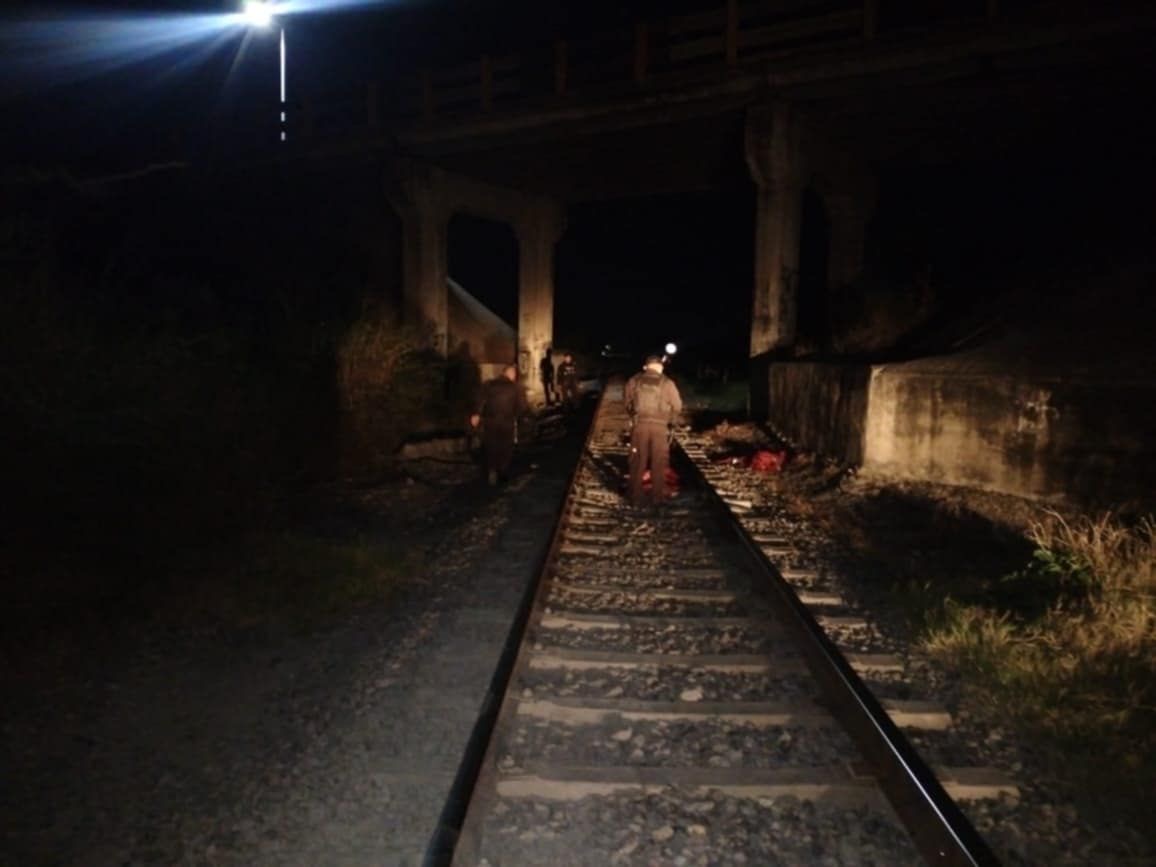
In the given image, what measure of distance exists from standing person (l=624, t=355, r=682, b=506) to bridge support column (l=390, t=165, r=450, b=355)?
13986 millimetres

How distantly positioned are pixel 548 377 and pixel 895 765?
76.3 ft

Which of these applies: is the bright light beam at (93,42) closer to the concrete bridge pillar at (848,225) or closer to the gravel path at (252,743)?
the gravel path at (252,743)

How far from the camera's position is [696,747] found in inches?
147

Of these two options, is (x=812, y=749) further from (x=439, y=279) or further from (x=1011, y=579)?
(x=439, y=279)

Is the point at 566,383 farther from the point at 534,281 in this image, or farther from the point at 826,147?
the point at 826,147

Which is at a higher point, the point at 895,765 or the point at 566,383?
the point at 566,383

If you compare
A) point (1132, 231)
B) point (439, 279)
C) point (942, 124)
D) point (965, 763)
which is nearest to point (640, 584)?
point (965, 763)

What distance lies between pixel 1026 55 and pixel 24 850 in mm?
16583

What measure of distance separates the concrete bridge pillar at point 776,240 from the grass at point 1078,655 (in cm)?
1221

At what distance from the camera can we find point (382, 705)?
13.8 feet

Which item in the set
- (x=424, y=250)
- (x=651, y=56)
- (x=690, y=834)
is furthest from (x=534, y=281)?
(x=690, y=834)

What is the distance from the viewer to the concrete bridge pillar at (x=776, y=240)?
17000mm

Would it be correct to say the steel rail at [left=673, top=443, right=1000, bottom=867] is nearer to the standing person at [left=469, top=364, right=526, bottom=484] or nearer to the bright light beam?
the standing person at [left=469, top=364, right=526, bottom=484]

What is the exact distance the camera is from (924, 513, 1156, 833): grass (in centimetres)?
363
